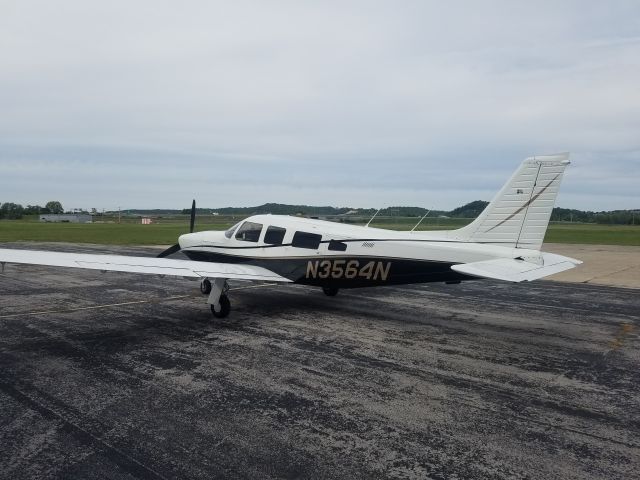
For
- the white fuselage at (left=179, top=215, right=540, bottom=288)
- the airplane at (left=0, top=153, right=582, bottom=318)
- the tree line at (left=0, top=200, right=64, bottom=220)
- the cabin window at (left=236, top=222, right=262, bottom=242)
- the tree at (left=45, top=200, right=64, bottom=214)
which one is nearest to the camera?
the airplane at (left=0, top=153, right=582, bottom=318)

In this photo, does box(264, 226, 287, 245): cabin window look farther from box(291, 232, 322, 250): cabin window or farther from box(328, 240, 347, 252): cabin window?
box(328, 240, 347, 252): cabin window

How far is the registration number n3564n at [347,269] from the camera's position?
1076cm

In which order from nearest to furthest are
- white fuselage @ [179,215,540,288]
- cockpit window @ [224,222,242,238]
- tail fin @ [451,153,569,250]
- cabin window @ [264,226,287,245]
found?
tail fin @ [451,153,569,250] < white fuselage @ [179,215,540,288] < cabin window @ [264,226,287,245] < cockpit window @ [224,222,242,238]

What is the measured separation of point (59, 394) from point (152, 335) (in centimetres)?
319

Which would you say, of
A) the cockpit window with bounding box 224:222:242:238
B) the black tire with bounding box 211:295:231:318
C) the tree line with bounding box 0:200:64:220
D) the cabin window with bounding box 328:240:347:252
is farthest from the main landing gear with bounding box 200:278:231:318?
the tree line with bounding box 0:200:64:220

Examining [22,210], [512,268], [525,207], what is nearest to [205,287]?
[512,268]

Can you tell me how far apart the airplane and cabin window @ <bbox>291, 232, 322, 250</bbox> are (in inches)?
1.0

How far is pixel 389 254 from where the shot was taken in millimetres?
10648

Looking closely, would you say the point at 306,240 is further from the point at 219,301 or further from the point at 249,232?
the point at 219,301

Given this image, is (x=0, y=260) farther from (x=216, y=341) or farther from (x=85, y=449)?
(x=85, y=449)

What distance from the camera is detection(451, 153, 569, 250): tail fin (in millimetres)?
9992

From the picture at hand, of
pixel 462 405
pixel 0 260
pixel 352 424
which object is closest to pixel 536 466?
pixel 462 405

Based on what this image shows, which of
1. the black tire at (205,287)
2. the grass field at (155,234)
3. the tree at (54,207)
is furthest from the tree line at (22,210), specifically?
the black tire at (205,287)

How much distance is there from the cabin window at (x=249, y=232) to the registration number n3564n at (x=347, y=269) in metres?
1.89
